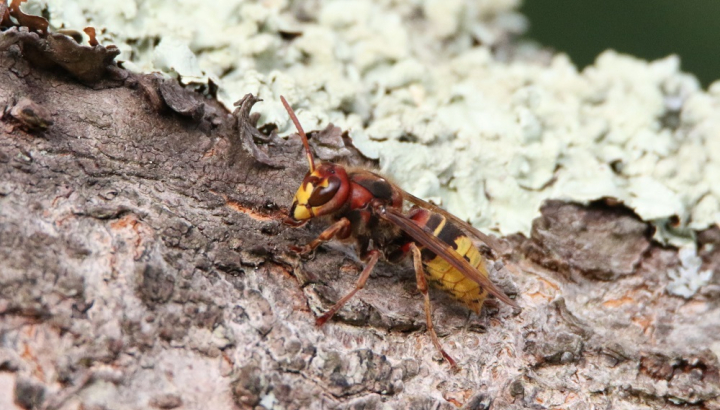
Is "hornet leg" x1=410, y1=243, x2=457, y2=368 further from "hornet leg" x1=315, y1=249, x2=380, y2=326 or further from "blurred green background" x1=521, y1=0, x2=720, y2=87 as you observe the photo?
"blurred green background" x1=521, y1=0, x2=720, y2=87

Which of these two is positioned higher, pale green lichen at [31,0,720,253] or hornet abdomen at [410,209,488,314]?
pale green lichen at [31,0,720,253]

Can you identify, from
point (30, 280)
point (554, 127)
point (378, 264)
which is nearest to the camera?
point (30, 280)

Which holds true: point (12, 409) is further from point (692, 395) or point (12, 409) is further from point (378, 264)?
point (692, 395)

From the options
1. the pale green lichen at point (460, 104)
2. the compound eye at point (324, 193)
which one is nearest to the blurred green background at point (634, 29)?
the pale green lichen at point (460, 104)

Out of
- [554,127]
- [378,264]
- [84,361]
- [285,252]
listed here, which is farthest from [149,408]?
[554,127]

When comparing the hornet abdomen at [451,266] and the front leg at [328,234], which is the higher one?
the hornet abdomen at [451,266]

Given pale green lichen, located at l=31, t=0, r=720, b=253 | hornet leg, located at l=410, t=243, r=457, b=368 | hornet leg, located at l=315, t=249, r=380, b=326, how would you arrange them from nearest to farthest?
hornet leg, located at l=315, t=249, r=380, b=326 < hornet leg, located at l=410, t=243, r=457, b=368 < pale green lichen, located at l=31, t=0, r=720, b=253

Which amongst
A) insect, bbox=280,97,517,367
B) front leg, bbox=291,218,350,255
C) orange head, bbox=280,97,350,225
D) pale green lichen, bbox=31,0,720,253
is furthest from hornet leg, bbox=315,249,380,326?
pale green lichen, bbox=31,0,720,253

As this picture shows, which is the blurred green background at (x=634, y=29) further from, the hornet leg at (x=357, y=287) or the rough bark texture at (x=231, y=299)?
the hornet leg at (x=357, y=287)
